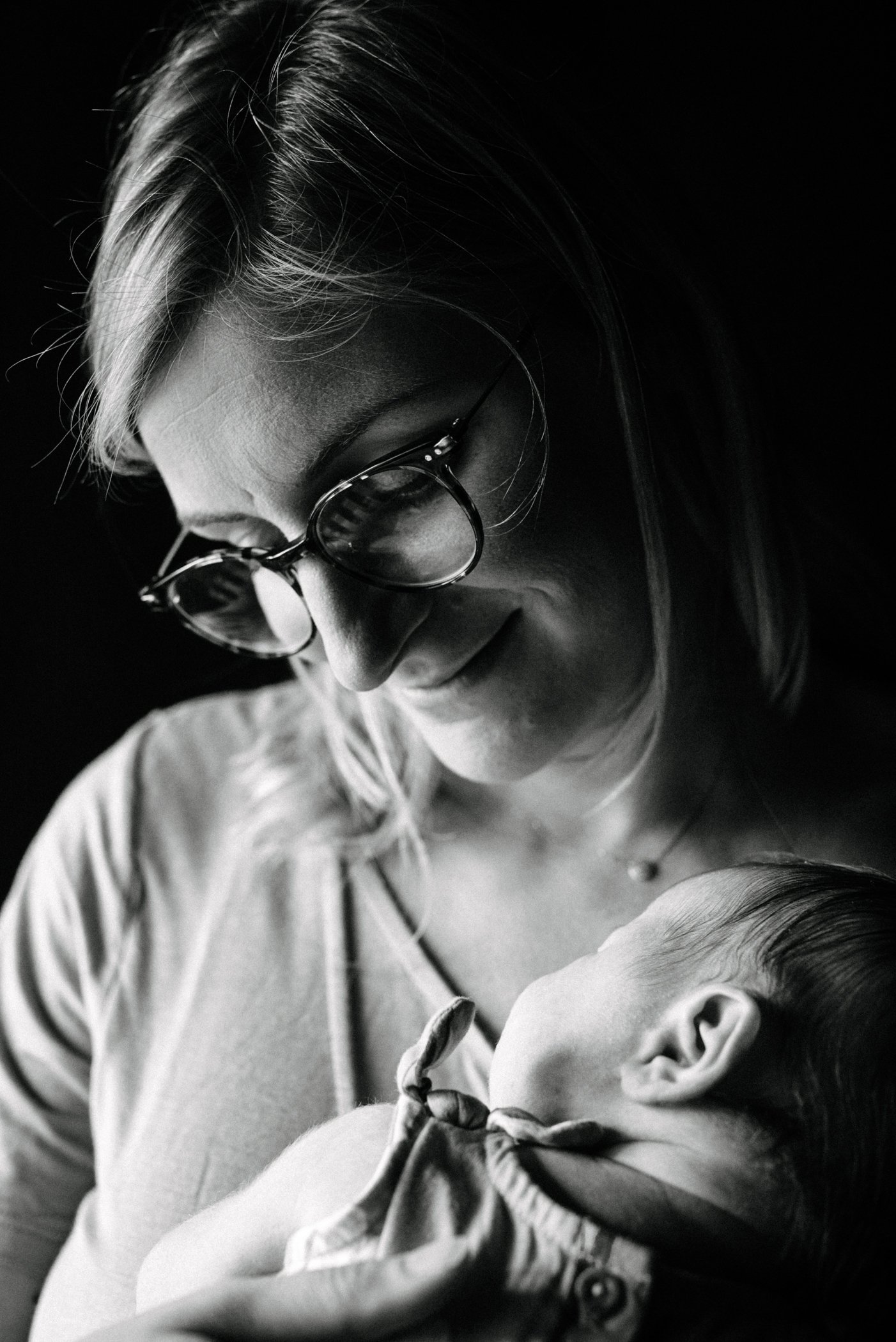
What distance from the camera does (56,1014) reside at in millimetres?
1158

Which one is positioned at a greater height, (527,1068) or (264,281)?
(264,281)

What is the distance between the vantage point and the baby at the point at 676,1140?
58cm

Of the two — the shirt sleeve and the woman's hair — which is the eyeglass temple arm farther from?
the shirt sleeve

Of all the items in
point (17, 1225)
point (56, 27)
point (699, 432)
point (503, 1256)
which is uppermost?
point (56, 27)

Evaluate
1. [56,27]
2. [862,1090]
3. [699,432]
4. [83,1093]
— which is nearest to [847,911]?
[862,1090]

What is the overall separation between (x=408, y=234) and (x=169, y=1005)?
690 millimetres

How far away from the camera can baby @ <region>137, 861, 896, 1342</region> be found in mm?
582

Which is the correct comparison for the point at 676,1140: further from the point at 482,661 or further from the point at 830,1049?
the point at 482,661

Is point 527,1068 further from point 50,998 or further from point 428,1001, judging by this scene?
point 50,998

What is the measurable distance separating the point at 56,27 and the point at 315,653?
708 mm

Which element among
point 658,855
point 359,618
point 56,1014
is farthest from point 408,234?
point 56,1014

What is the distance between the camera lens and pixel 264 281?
791 millimetres

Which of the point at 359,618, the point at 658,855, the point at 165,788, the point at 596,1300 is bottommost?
the point at 596,1300

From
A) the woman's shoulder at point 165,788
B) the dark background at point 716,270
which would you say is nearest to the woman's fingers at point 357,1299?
the woman's shoulder at point 165,788
